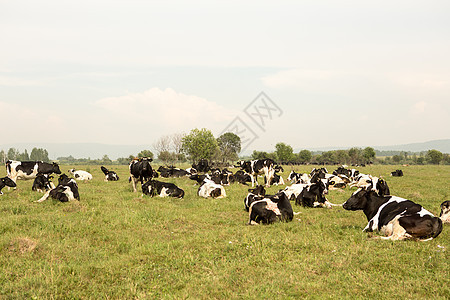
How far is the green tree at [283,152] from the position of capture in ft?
334

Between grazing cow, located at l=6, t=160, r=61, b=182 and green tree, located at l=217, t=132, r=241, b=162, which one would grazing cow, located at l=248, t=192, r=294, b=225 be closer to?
grazing cow, located at l=6, t=160, r=61, b=182

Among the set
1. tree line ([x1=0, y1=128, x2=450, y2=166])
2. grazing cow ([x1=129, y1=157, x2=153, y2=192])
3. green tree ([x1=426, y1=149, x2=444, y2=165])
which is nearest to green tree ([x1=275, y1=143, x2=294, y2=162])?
tree line ([x1=0, y1=128, x2=450, y2=166])

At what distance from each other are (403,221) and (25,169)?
69.6 feet

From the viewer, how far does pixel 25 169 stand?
18.9 metres

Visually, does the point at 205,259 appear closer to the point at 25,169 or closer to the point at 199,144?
the point at 25,169

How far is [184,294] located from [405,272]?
4.38 m

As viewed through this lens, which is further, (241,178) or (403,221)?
(241,178)

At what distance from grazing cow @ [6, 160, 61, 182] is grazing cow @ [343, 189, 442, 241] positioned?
65.7 feet

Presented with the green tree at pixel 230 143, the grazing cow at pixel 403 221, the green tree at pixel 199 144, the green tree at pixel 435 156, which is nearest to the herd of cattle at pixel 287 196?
the grazing cow at pixel 403 221

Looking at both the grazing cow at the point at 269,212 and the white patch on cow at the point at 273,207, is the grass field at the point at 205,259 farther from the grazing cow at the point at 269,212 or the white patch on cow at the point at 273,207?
the white patch on cow at the point at 273,207

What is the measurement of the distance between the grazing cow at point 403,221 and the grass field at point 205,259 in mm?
362

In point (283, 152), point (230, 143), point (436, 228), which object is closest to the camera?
point (436, 228)

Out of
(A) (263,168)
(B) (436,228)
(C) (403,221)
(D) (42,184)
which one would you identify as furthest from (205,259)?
(A) (263,168)

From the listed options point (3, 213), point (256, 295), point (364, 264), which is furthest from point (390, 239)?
point (3, 213)
